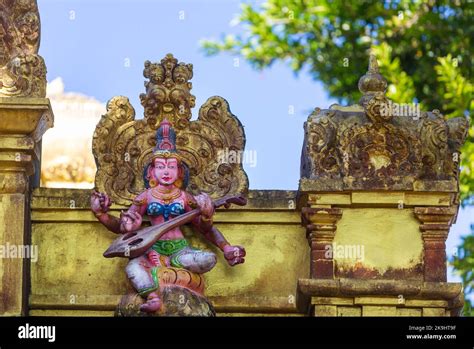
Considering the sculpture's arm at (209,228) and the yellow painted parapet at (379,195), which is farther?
the yellow painted parapet at (379,195)

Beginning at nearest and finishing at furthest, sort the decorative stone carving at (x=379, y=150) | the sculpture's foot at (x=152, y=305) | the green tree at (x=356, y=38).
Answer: the sculpture's foot at (x=152, y=305)
the decorative stone carving at (x=379, y=150)
the green tree at (x=356, y=38)

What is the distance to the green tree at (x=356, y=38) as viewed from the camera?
26844 mm

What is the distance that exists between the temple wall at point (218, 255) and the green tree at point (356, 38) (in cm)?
761

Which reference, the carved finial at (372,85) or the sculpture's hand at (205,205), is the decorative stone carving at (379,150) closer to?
the carved finial at (372,85)

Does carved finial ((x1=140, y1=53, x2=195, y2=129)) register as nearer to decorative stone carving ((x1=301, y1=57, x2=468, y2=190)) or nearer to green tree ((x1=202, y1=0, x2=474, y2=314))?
decorative stone carving ((x1=301, y1=57, x2=468, y2=190))

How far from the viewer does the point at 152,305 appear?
18.0 m

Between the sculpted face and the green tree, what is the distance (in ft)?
26.5

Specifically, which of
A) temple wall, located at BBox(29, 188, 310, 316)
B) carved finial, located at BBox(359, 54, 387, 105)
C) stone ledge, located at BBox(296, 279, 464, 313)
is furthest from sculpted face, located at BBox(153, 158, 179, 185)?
carved finial, located at BBox(359, 54, 387, 105)

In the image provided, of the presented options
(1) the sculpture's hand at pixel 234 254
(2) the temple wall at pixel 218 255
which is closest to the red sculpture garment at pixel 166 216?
(1) the sculpture's hand at pixel 234 254

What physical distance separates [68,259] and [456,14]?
9.19 meters

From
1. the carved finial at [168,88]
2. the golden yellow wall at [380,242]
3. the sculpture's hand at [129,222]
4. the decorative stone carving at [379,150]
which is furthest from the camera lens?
the carved finial at [168,88]

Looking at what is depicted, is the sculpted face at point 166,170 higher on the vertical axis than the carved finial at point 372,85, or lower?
lower
